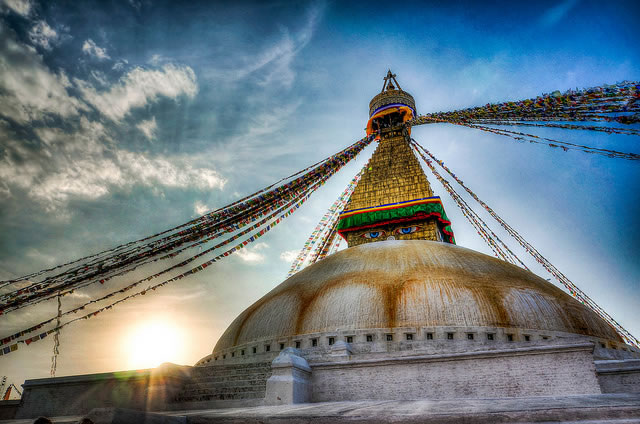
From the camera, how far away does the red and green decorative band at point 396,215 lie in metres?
14.3

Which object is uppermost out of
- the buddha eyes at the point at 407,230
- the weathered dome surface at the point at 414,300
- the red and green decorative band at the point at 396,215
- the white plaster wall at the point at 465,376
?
the red and green decorative band at the point at 396,215

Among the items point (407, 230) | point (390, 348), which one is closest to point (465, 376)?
point (390, 348)

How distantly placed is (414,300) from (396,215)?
237 inches

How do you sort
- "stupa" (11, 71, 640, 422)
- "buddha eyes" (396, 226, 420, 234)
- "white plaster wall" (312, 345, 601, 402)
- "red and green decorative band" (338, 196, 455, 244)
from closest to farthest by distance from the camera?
"white plaster wall" (312, 345, 601, 402)
"stupa" (11, 71, 640, 422)
"red and green decorative band" (338, 196, 455, 244)
"buddha eyes" (396, 226, 420, 234)

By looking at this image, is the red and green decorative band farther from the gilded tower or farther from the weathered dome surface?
the weathered dome surface

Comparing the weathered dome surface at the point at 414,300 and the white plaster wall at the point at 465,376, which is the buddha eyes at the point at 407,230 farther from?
the white plaster wall at the point at 465,376

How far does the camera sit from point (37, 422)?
333cm

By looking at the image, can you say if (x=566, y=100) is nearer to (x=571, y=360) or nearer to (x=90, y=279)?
(x=571, y=360)

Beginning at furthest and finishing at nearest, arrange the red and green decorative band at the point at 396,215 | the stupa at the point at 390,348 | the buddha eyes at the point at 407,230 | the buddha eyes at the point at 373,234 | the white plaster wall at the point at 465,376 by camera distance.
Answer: the buddha eyes at the point at 373,234
the buddha eyes at the point at 407,230
the red and green decorative band at the point at 396,215
the stupa at the point at 390,348
the white plaster wall at the point at 465,376

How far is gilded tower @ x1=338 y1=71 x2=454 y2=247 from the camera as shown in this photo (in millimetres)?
14422

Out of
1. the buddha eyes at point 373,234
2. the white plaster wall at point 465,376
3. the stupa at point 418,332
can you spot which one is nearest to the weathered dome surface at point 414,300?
the stupa at point 418,332

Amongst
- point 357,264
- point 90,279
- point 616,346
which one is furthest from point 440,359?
point 90,279

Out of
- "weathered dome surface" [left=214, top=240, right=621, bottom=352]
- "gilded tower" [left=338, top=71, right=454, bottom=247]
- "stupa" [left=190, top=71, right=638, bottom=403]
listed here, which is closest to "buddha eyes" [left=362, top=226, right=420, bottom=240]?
"gilded tower" [left=338, top=71, right=454, bottom=247]

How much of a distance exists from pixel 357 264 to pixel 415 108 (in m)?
10.8
